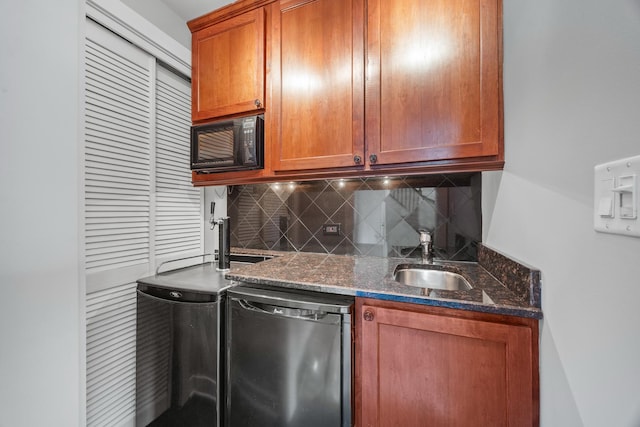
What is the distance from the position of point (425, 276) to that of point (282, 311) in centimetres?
86

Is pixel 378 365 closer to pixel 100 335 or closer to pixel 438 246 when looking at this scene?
pixel 438 246

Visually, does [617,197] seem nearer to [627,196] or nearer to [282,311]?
[627,196]

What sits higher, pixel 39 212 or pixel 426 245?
pixel 39 212

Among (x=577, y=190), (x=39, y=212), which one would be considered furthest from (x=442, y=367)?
(x=39, y=212)

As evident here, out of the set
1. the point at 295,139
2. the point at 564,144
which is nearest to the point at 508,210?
the point at 564,144

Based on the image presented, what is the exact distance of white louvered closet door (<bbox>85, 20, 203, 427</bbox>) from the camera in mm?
1302

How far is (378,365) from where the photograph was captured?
0.94 metres

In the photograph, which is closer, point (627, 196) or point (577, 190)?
point (627, 196)

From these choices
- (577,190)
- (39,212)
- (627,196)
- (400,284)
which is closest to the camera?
(627,196)

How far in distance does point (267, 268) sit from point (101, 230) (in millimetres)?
975

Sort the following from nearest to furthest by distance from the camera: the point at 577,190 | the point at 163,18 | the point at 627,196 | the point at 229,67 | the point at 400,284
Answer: the point at 627,196 → the point at 577,190 → the point at 400,284 → the point at 229,67 → the point at 163,18

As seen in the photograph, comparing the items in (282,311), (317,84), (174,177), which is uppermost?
(317,84)

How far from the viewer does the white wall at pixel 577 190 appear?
1.38 feet

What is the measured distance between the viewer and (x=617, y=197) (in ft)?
1.43
